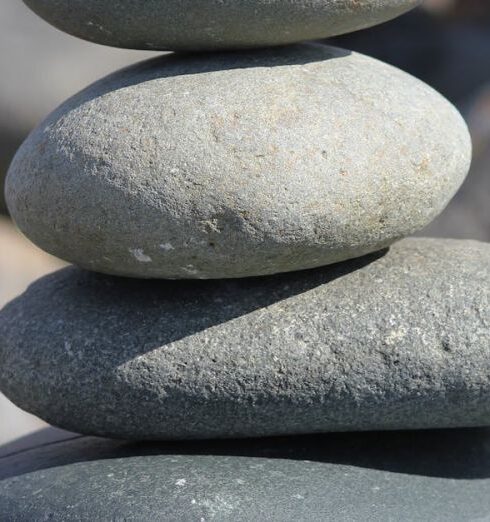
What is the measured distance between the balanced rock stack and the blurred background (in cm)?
99

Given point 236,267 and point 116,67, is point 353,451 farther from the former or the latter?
point 116,67

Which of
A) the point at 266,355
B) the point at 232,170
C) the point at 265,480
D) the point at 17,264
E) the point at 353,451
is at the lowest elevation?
the point at 17,264

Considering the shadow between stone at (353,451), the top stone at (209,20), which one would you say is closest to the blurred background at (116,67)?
the shadow between stone at (353,451)

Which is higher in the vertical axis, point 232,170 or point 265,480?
point 232,170

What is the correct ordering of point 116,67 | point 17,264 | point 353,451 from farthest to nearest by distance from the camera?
1. point 116,67
2. point 17,264
3. point 353,451

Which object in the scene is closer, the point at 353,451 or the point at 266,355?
the point at 266,355

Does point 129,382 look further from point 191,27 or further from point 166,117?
point 191,27

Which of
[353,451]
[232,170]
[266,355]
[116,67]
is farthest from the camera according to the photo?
[116,67]

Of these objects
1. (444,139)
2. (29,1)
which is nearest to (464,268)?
(444,139)

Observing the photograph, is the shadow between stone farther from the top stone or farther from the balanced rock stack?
the top stone

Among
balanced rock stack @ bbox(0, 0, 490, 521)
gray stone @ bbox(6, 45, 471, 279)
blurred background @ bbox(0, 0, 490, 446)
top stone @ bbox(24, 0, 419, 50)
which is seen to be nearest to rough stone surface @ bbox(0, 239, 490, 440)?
balanced rock stack @ bbox(0, 0, 490, 521)

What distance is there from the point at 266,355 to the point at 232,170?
398mm

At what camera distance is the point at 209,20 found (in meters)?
2.28

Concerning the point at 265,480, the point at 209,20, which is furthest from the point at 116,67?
the point at 265,480
